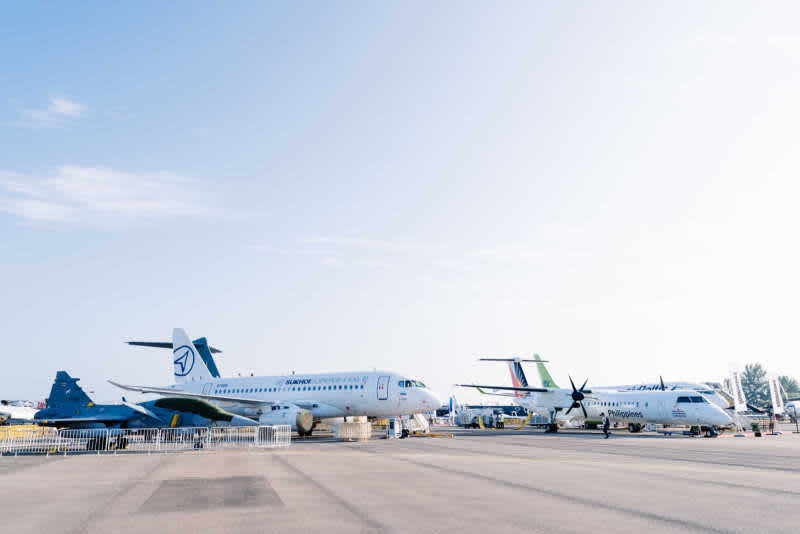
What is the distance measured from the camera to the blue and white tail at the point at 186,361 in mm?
51750

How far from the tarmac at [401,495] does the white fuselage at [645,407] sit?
20.3 m

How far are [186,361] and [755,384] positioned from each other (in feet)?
555

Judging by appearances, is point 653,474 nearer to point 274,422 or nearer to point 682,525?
point 682,525

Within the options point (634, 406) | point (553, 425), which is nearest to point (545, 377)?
point (553, 425)

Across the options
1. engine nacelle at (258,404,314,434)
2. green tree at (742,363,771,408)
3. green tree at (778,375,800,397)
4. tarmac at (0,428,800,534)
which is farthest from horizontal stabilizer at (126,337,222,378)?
green tree at (778,375,800,397)

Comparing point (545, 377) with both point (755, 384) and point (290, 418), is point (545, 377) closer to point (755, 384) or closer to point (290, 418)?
point (290, 418)

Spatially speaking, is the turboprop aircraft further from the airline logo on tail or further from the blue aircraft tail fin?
the airline logo on tail

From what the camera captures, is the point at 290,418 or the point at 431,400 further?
the point at 431,400

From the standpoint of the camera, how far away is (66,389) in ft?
106

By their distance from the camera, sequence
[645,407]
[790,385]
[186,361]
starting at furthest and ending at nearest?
[790,385] → [186,361] → [645,407]

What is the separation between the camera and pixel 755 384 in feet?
547

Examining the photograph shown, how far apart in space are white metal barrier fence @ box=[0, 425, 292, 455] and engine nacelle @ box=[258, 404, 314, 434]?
4.47 m

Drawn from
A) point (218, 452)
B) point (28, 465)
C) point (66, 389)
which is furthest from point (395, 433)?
point (28, 465)

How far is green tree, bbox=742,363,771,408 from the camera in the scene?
537 ft
